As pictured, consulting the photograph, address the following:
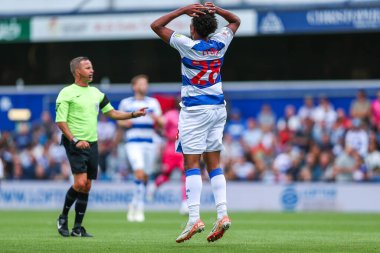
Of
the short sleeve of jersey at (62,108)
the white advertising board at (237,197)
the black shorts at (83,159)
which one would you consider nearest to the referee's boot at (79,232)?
the black shorts at (83,159)

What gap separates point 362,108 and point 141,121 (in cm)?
731

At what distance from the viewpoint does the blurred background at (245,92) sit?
23.0 m

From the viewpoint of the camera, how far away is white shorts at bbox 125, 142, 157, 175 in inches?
721

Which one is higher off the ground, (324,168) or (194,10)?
(194,10)

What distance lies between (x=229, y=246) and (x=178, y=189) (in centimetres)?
1240

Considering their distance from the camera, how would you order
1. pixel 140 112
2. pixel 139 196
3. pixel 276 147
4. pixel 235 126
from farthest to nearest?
pixel 235 126, pixel 276 147, pixel 139 196, pixel 140 112

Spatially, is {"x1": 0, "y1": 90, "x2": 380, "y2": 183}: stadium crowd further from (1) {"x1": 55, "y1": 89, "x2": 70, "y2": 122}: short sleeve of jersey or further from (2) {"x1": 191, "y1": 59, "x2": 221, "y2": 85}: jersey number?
(2) {"x1": 191, "y1": 59, "x2": 221, "y2": 85}: jersey number

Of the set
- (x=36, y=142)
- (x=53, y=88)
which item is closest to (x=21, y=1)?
(x=53, y=88)

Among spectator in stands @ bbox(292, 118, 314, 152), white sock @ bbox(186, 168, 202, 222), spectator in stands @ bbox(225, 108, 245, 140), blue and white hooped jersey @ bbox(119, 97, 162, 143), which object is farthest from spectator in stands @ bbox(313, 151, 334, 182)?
white sock @ bbox(186, 168, 202, 222)

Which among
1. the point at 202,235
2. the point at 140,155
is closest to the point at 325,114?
the point at 140,155

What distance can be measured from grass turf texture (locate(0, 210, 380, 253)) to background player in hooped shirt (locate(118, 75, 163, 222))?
81 cm

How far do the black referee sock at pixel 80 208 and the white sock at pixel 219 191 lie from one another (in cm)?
231

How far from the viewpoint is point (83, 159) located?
12.8 m

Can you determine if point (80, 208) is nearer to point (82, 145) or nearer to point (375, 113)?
point (82, 145)
